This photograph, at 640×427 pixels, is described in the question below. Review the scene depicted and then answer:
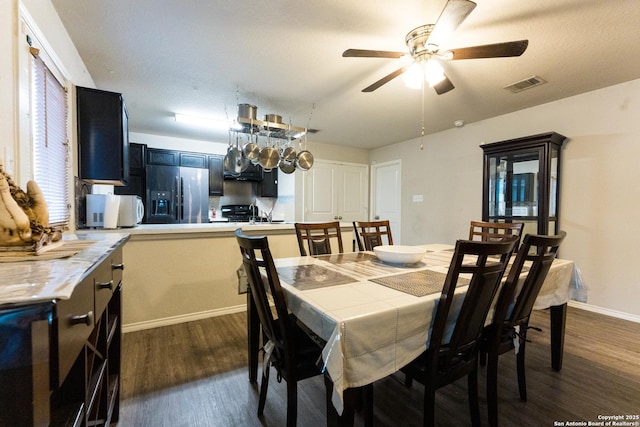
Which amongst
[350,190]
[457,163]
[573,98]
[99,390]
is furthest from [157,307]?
[573,98]

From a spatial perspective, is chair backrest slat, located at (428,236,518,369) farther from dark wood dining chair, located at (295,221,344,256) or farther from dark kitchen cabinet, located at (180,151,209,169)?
dark kitchen cabinet, located at (180,151,209,169)

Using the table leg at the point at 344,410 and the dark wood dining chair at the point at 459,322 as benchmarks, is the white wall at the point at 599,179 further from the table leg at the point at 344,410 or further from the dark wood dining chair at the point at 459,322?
the table leg at the point at 344,410

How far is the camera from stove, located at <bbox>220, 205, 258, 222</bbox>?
18.9ft

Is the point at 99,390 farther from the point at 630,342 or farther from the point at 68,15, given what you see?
the point at 630,342

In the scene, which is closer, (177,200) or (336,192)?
(177,200)

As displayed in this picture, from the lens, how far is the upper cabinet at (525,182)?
3.14m

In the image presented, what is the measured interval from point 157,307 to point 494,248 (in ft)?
9.55

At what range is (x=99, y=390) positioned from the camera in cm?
116

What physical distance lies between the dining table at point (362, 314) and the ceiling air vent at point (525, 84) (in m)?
2.02

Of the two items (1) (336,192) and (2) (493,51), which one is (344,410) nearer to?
(2) (493,51)

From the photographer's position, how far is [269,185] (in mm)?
5910

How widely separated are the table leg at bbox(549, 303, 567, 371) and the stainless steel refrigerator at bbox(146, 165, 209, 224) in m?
4.89

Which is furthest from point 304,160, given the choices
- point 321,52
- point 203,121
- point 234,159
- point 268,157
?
point 321,52

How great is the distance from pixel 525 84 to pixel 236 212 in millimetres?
5038
